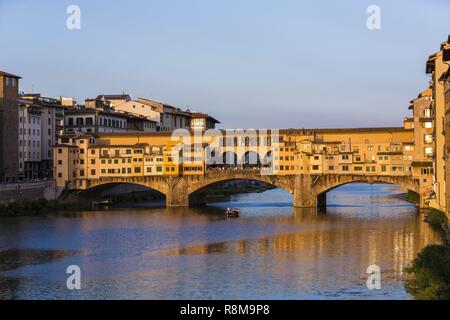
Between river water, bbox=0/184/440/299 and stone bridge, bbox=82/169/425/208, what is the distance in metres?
2.90

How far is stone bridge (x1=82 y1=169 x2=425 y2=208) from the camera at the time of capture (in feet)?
161

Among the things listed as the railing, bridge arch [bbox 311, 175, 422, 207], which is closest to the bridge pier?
bridge arch [bbox 311, 175, 422, 207]

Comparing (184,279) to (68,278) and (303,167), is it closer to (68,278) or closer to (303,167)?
(68,278)

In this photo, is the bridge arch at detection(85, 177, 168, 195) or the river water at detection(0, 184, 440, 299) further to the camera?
the bridge arch at detection(85, 177, 168, 195)

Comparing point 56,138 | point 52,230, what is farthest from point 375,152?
point 56,138

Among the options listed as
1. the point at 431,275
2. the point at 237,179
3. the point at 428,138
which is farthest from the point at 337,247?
the point at 237,179

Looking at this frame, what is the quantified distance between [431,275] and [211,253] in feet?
36.9

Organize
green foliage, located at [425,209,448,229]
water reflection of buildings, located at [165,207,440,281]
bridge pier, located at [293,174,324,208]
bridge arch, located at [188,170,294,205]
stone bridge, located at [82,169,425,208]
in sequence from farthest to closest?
bridge arch, located at [188,170,294,205], bridge pier, located at [293,174,324,208], stone bridge, located at [82,169,425,208], green foliage, located at [425,209,448,229], water reflection of buildings, located at [165,207,440,281]

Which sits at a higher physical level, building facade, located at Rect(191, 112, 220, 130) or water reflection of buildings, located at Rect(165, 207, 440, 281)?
building facade, located at Rect(191, 112, 220, 130)

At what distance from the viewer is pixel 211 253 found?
29531 mm

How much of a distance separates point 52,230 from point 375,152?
76.4 feet

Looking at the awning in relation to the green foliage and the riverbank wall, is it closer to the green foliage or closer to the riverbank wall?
the green foliage
